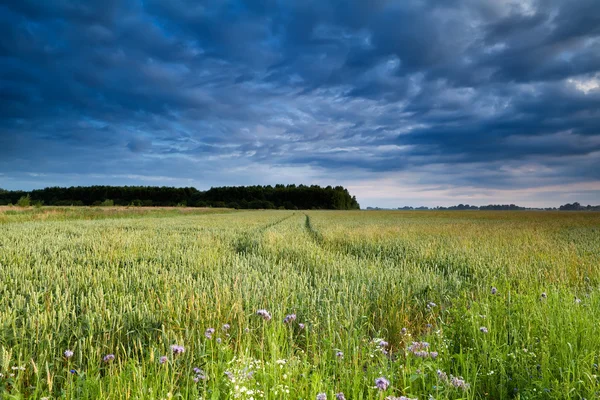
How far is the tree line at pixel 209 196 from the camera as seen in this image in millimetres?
118312

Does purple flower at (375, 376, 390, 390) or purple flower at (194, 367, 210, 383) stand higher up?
purple flower at (375, 376, 390, 390)

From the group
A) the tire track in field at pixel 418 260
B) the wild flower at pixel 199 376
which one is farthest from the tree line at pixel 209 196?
the wild flower at pixel 199 376

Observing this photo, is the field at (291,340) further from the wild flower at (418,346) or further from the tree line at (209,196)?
the tree line at (209,196)

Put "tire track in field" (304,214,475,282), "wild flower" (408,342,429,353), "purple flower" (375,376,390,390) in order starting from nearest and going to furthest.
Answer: "purple flower" (375,376,390,390) → "wild flower" (408,342,429,353) → "tire track in field" (304,214,475,282)

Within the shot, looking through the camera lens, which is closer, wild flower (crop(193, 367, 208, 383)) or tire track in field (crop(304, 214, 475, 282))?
wild flower (crop(193, 367, 208, 383))

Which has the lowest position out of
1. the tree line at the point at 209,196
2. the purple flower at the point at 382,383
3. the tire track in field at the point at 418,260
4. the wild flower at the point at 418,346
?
the tire track in field at the point at 418,260

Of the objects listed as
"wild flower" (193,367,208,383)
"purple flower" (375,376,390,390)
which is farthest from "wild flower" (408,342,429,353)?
"wild flower" (193,367,208,383)

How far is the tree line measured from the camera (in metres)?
118

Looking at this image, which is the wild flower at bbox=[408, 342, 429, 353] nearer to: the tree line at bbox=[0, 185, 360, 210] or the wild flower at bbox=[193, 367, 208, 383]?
the wild flower at bbox=[193, 367, 208, 383]

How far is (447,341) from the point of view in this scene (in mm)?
3689

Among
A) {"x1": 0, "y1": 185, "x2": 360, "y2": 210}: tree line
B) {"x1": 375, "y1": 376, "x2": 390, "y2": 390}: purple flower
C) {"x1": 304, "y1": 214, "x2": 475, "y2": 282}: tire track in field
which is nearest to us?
{"x1": 375, "y1": 376, "x2": 390, "y2": 390}: purple flower

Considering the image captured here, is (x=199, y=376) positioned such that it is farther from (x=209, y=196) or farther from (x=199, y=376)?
(x=209, y=196)

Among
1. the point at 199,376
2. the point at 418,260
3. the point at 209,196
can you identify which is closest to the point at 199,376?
the point at 199,376

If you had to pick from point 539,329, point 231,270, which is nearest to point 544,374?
point 539,329
